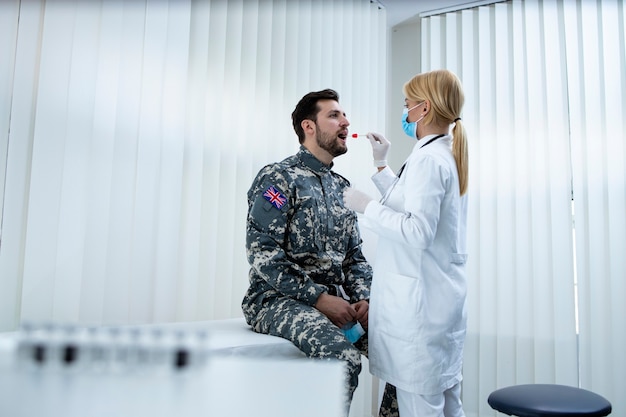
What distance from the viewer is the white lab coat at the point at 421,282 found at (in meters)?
1.58

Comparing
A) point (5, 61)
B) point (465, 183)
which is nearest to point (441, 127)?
point (465, 183)

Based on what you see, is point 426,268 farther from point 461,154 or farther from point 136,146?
point 136,146

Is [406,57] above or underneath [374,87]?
above

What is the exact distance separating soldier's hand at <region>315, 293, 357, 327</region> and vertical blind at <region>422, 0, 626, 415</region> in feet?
5.19

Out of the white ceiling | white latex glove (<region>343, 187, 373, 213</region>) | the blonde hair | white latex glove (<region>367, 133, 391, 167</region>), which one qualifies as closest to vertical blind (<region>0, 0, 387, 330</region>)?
white latex glove (<region>367, 133, 391, 167</region>)

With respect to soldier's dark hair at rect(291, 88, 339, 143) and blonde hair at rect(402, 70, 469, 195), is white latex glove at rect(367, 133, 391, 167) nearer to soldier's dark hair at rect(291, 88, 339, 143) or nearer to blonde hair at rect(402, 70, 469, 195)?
soldier's dark hair at rect(291, 88, 339, 143)

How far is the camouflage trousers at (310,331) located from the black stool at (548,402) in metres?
0.50

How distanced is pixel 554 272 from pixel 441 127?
159 centimetres

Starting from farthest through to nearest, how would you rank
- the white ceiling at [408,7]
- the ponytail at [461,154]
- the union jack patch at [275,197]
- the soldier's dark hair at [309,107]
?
the white ceiling at [408,7] → the soldier's dark hair at [309,107] → the union jack patch at [275,197] → the ponytail at [461,154]

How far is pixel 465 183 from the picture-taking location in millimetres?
1727

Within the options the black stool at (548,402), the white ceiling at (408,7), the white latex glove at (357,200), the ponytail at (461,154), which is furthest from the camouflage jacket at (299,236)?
the white ceiling at (408,7)

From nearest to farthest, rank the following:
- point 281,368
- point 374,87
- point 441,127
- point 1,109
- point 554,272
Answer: point 281,368 < point 1,109 < point 441,127 < point 554,272 < point 374,87

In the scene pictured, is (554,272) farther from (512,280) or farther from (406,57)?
(406,57)

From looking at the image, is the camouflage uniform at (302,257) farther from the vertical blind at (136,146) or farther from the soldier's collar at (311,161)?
the vertical blind at (136,146)
